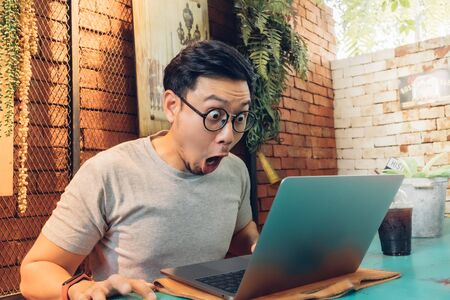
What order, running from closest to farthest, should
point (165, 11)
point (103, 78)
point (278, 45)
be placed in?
point (103, 78)
point (165, 11)
point (278, 45)

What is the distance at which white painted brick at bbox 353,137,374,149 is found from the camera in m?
3.90

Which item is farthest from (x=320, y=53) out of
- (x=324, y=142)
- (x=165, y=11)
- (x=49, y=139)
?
(x=49, y=139)

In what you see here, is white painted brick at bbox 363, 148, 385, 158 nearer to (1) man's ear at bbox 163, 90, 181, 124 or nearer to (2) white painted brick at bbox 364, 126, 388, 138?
(2) white painted brick at bbox 364, 126, 388, 138

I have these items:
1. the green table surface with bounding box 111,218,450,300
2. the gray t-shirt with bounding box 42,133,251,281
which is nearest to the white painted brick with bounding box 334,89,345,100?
the green table surface with bounding box 111,218,450,300

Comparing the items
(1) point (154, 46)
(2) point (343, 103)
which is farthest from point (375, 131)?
(1) point (154, 46)

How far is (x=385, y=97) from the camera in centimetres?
379

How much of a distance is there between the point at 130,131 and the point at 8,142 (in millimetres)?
719

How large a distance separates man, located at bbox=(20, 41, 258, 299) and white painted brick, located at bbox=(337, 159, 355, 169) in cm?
286

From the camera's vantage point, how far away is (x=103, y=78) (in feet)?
7.46

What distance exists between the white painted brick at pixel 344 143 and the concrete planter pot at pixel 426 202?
2.73m

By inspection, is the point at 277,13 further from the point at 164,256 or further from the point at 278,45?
the point at 164,256

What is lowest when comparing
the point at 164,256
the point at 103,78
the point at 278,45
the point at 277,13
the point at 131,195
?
the point at 164,256

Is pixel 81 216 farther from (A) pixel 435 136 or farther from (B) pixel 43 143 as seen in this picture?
(A) pixel 435 136

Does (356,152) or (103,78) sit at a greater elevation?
(103,78)
